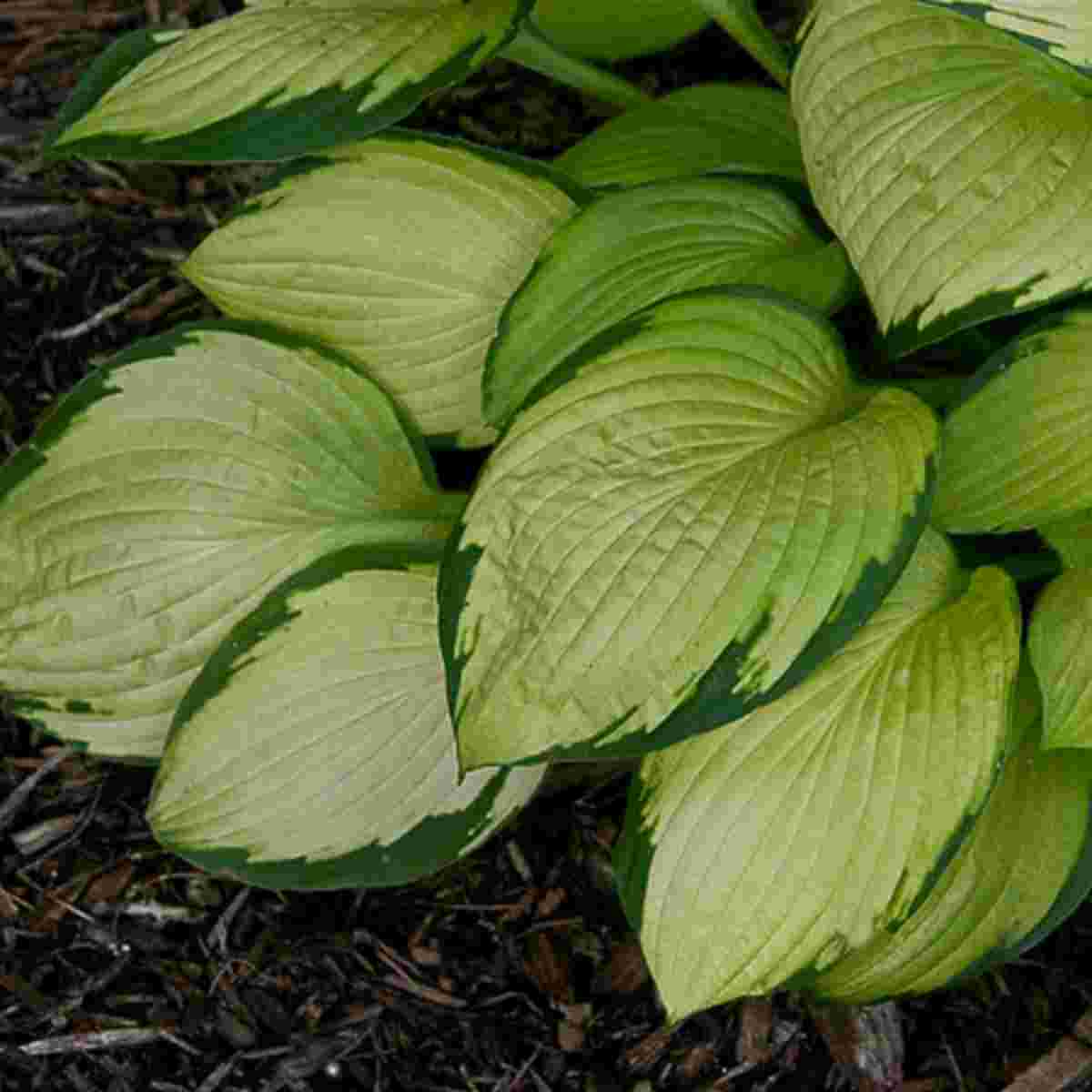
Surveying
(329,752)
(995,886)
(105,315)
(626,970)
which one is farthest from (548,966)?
(105,315)

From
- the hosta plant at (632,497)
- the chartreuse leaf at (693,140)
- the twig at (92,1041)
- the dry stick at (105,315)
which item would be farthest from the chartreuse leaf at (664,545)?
the dry stick at (105,315)

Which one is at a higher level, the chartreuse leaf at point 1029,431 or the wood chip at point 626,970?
the chartreuse leaf at point 1029,431

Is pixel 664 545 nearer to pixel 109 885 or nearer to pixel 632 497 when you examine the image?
pixel 632 497

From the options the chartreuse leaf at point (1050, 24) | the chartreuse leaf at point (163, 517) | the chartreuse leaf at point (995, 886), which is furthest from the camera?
the chartreuse leaf at point (163, 517)

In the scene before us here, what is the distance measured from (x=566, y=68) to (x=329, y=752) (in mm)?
647

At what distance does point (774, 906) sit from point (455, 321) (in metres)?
0.52

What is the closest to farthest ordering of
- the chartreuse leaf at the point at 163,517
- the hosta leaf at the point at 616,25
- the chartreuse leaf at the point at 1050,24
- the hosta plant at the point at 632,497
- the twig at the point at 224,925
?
the chartreuse leaf at the point at 1050,24, the hosta plant at the point at 632,497, the chartreuse leaf at the point at 163,517, the twig at the point at 224,925, the hosta leaf at the point at 616,25

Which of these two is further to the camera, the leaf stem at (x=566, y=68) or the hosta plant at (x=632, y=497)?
the leaf stem at (x=566, y=68)

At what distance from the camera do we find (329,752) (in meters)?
1.37

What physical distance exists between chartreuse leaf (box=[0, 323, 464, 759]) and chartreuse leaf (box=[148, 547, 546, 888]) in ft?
0.19

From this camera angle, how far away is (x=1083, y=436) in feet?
3.93

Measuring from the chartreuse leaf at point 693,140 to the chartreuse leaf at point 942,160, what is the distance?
0.34 metres

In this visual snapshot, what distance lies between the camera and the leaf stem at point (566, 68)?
5.25ft

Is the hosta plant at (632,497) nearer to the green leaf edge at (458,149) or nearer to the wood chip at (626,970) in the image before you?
the green leaf edge at (458,149)
